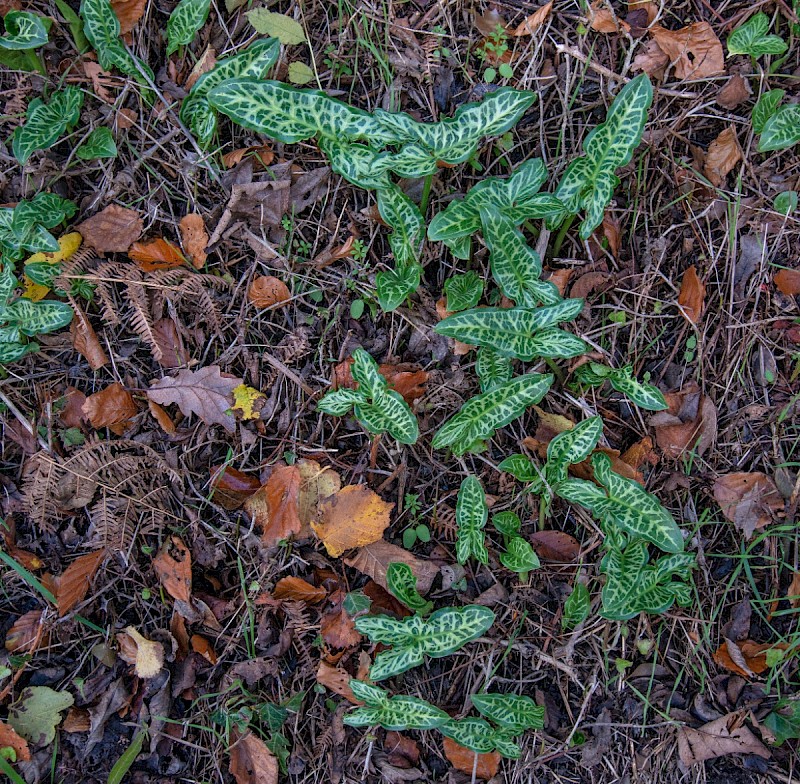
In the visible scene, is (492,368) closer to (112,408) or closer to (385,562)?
(385,562)

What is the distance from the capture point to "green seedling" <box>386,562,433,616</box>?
2467 millimetres

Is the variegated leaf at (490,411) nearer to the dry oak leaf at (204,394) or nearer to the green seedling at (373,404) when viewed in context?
the green seedling at (373,404)

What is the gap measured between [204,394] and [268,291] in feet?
1.61

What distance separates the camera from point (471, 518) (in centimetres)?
247

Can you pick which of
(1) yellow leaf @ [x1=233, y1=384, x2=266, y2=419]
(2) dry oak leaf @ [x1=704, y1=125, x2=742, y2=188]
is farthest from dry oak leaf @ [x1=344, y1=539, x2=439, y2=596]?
(2) dry oak leaf @ [x1=704, y1=125, x2=742, y2=188]

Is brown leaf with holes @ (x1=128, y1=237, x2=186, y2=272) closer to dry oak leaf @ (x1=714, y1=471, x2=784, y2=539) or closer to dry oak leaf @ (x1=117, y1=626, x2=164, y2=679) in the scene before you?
dry oak leaf @ (x1=117, y1=626, x2=164, y2=679)

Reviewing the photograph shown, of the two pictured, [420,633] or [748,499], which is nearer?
[420,633]

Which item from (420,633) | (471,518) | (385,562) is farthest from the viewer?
(385,562)

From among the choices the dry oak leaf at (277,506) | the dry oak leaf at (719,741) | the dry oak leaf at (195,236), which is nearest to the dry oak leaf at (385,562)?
the dry oak leaf at (277,506)

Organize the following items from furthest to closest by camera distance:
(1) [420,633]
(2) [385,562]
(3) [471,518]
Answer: (2) [385,562], (3) [471,518], (1) [420,633]

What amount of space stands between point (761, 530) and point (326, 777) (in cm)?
197

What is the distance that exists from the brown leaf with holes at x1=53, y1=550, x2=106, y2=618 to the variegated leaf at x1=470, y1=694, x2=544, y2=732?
1564 mm

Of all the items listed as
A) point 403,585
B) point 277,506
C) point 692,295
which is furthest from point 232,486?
point 692,295

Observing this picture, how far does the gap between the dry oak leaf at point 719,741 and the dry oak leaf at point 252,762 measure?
5.18 feet
